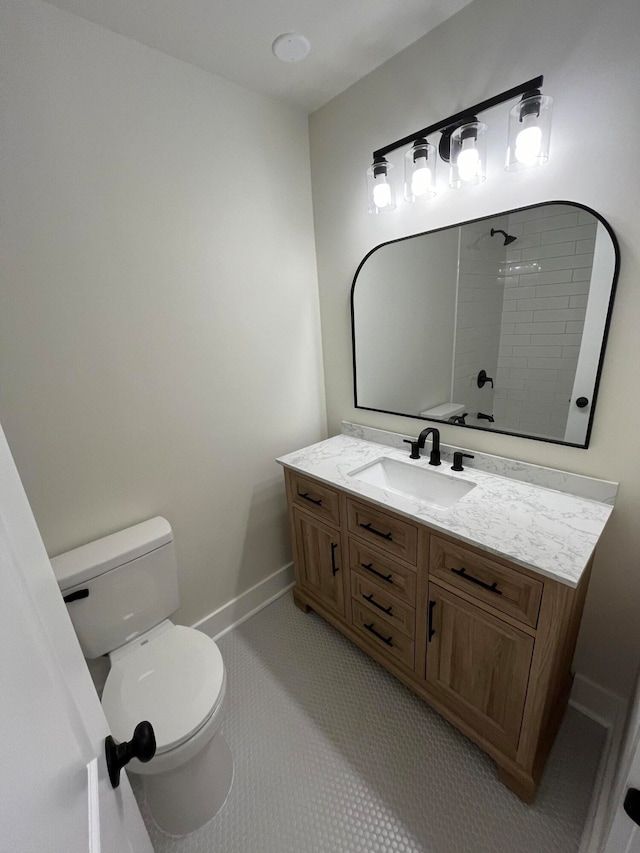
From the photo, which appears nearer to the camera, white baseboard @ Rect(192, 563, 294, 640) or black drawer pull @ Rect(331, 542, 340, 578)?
black drawer pull @ Rect(331, 542, 340, 578)

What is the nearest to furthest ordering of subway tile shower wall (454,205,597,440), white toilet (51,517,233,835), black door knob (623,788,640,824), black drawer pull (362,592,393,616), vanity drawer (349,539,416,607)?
1. black door knob (623,788,640,824)
2. white toilet (51,517,233,835)
3. subway tile shower wall (454,205,597,440)
4. vanity drawer (349,539,416,607)
5. black drawer pull (362,592,393,616)

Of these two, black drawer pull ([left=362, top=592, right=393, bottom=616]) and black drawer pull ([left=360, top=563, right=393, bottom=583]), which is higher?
black drawer pull ([left=360, top=563, right=393, bottom=583])

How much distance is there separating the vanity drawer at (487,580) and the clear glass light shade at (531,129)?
125 cm

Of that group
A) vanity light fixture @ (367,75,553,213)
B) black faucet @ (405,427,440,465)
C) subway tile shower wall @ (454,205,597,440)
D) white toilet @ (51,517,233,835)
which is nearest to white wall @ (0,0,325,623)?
white toilet @ (51,517,233,835)

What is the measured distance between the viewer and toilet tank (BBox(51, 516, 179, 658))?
1265 millimetres

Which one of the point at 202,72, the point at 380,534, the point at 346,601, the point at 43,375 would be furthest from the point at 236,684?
the point at 202,72

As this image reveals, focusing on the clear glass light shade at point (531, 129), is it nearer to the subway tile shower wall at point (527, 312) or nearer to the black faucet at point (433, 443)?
the subway tile shower wall at point (527, 312)

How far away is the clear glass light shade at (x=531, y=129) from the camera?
110 centimetres

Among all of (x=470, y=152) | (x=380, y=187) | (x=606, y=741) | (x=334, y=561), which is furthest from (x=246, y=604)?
(x=470, y=152)

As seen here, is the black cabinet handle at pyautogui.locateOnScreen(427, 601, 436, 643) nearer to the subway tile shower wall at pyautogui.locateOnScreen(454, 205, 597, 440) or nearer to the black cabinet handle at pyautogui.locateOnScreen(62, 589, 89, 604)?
the subway tile shower wall at pyautogui.locateOnScreen(454, 205, 597, 440)

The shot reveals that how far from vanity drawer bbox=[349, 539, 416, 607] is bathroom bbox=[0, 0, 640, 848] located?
62cm

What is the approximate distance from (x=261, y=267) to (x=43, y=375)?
1.02 m

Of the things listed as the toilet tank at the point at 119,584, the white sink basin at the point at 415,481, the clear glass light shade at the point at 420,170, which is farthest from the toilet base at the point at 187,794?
the clear glass light shade at the point at 420,170

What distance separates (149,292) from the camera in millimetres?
1430
